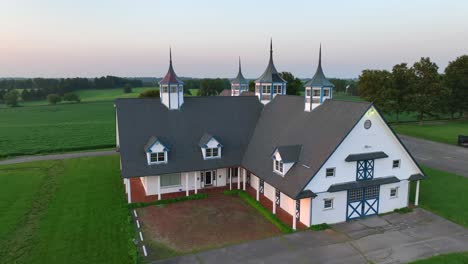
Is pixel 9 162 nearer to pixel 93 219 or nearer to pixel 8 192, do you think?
pixel 8 192

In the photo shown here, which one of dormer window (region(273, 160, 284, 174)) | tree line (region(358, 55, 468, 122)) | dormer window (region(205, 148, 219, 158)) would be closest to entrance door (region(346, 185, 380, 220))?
dormer window (region(273, 160, 284, 174))

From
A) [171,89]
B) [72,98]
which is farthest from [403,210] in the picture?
[72,98]

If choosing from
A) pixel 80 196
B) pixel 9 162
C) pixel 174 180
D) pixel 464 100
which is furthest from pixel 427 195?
pixel 464 100

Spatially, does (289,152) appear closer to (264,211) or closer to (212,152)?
(264,211)

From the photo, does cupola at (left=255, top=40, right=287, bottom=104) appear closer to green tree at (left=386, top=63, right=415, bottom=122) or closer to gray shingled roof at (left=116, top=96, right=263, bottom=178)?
gray shingled roof at (left=116, top=96, right=263, bottom=178)

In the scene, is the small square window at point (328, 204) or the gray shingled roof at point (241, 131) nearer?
the small square window at point (328, 204)

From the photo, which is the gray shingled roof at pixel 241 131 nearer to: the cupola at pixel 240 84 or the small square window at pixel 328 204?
the small square window at pixel 328 204

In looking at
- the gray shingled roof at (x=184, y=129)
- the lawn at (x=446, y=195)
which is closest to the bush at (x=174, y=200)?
the gray shingled roof at (x=184, y=129)

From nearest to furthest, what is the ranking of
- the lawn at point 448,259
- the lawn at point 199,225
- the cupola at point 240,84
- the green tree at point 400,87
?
1. the lawn at point 448,259
2. the lawn at point 199,225
3. the cupola at point 240,84
4. the green tree at point 400,87
